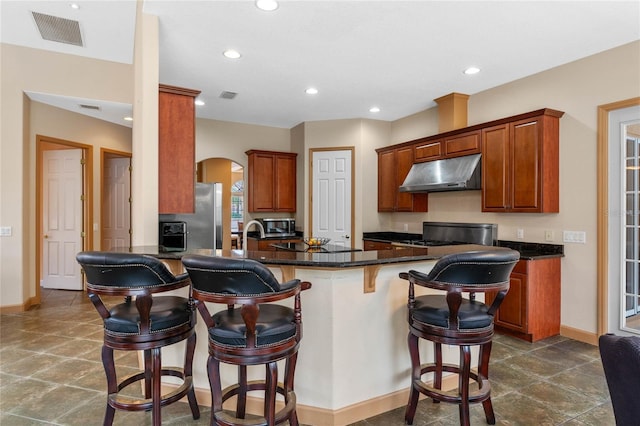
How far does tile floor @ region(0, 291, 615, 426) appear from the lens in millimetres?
2312

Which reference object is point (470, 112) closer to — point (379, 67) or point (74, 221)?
point (379, 67)

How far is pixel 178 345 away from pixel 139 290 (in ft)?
2.91

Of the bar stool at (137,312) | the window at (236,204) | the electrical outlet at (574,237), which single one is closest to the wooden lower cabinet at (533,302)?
the electrical outlet at (574,237)

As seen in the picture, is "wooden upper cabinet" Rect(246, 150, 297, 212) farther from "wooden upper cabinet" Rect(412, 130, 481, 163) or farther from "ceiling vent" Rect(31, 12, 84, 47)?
"ceiling vent" Rect(31, 12, 84, 47)

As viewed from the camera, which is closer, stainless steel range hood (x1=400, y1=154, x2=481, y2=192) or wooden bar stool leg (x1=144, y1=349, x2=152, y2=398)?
wooden bar stool leg (x1=144, y1=349, x2=152, y2=398)

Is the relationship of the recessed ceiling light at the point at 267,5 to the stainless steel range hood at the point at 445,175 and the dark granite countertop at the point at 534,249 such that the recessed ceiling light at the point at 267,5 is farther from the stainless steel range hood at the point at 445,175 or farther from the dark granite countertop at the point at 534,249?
the dark granite countertop at the point at 534,249

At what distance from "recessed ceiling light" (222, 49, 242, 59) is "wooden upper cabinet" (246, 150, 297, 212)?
264cm

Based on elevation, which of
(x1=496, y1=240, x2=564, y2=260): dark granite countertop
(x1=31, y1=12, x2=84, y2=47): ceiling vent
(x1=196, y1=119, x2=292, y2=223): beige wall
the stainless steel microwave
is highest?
(x1=31, y1=12, x2=84, y2=47): ceiling vent

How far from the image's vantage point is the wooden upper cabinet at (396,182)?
5629 mm

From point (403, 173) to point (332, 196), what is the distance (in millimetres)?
1308

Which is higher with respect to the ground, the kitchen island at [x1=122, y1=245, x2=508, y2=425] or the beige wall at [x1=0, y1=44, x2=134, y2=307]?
the beige wall at [x1=0, y1=44, x2=134, y2=307]

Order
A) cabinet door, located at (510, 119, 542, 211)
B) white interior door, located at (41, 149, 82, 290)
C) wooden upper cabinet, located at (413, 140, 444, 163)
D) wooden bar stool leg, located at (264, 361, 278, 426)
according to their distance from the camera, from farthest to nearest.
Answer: white interior door, located at (41, 149, 82, 290), wooden upper cabinet, located at (413, 140, 444, 163), cabinet door, located at (510, 119, 542, 211), wooden bar stool leg, located at (264, 361, 278, 426)

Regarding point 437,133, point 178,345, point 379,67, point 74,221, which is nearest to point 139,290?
point 178,345

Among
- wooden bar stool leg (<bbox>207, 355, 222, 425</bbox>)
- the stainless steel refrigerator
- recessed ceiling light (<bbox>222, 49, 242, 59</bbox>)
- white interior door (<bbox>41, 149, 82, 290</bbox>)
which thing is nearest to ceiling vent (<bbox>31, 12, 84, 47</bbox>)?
recessed ceiling light (<bbox>222, 49, 242, 59</bbox>)
